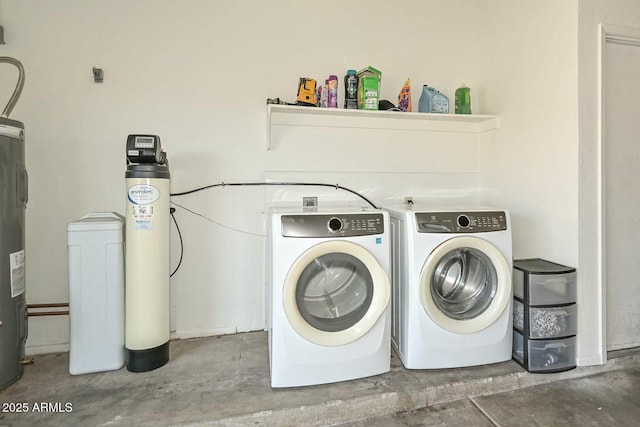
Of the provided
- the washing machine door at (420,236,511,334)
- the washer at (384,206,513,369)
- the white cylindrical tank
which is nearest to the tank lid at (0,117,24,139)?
the white cylindrical tank

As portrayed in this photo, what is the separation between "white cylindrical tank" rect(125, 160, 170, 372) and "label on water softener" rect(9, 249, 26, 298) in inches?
19.2

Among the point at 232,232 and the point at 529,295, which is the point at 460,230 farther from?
the point at 232,232

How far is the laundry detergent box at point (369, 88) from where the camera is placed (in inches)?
84.7

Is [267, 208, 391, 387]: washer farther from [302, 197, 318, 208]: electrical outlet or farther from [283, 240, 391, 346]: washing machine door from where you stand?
[302, 197, 318, 208]: electrical outlet

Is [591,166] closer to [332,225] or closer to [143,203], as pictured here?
[332,225]

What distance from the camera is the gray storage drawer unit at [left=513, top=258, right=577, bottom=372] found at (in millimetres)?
1771

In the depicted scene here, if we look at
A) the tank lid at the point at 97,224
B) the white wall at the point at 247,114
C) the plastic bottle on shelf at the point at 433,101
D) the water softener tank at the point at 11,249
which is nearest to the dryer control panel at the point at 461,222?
the white wall at the point at 247,114

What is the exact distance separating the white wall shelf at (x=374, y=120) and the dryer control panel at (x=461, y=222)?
33.9 inches

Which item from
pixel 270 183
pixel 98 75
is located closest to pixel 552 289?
pixel 270 183

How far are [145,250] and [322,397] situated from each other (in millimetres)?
1157

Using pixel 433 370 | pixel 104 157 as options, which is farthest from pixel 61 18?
pixel 433 370

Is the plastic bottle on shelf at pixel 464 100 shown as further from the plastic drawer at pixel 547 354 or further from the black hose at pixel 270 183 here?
the plastic drawer at pixel 547 354

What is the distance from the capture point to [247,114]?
223 centimetres

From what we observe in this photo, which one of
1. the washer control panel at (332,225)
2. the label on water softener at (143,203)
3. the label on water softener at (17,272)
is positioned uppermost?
the label on water softener at (143,203)
